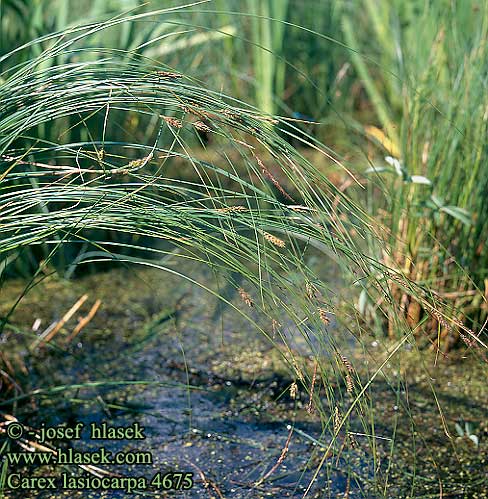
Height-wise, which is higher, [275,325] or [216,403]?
[275,325]

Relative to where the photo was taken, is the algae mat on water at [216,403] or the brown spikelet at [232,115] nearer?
the brown spikelet at [232,115]

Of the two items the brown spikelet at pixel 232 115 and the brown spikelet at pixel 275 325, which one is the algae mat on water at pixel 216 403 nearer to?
the brown spikelet at pixel 275 325

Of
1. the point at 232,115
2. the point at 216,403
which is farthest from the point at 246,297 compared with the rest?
the point at 216,403

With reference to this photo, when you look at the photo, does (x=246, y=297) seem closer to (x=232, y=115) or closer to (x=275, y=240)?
(x=275, y=240)

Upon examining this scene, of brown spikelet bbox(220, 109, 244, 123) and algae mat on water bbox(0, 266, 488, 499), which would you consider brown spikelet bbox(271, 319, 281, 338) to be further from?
brown spikelet bbox(220, 109, 244, 123)

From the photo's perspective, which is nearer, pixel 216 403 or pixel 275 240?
pixel 275 240

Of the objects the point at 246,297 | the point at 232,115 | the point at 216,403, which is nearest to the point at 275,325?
the point at 246,297

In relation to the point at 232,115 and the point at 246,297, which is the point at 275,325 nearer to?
the point at 246,297

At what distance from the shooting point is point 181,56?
269cm

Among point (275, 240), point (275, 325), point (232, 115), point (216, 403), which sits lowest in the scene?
point (216, 403)

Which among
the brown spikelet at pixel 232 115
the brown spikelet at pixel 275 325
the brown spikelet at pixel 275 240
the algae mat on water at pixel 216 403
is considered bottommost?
the algae mat on water at pixel 216 403

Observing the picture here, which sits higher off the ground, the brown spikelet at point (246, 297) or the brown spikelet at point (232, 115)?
the brown spikelet at point (232, 115)

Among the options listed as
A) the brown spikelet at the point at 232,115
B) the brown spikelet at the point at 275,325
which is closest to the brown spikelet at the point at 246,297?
the brown spikelet at the point at 275,325

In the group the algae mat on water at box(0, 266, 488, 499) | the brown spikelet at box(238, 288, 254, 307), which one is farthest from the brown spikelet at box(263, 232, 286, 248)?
the algae mat on water at box(0, 266, 488, 499)
